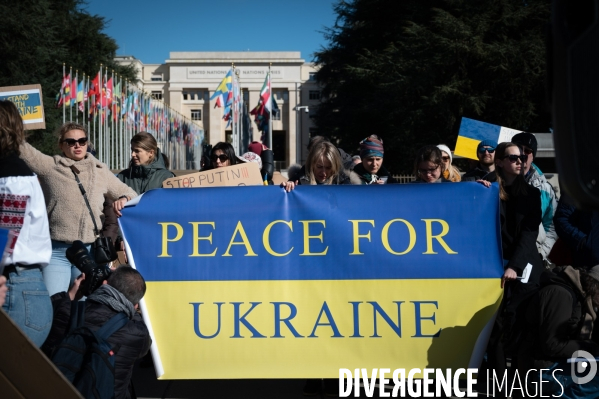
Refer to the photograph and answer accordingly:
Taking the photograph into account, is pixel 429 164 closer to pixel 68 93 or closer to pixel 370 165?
pixel 370 165

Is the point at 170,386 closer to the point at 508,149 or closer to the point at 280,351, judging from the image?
the point at 280,351

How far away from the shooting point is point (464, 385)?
196 inches

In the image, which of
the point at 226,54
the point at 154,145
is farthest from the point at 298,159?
the point at 154,145

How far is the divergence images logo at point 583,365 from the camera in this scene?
4.02 m

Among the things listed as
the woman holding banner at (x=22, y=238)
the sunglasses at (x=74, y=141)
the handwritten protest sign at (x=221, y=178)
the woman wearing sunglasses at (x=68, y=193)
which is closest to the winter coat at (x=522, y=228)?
the handwritten protest sign at (x=221, y=178)

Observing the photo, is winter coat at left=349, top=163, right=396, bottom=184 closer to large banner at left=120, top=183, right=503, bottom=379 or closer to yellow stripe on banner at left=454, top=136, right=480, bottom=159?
large banner at left=120, top=183, right=503, bottom=379

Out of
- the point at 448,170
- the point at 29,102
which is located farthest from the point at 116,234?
the point at 448,170

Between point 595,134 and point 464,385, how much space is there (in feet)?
12.9

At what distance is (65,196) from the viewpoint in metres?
4.55

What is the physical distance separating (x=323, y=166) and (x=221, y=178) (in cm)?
79

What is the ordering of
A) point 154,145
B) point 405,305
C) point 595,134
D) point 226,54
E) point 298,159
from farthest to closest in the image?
point 226,54
point 298,159
point 154,145
point 405,305
point 595,134

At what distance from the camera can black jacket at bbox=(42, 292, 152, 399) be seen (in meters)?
3.29

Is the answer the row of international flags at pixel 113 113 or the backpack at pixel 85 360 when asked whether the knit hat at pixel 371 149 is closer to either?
the backpack at pixel 85 360

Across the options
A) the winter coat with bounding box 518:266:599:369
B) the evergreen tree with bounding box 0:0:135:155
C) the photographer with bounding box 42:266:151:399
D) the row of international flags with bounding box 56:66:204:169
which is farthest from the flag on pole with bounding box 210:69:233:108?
the photographer with bounding box 42:266:151:399
